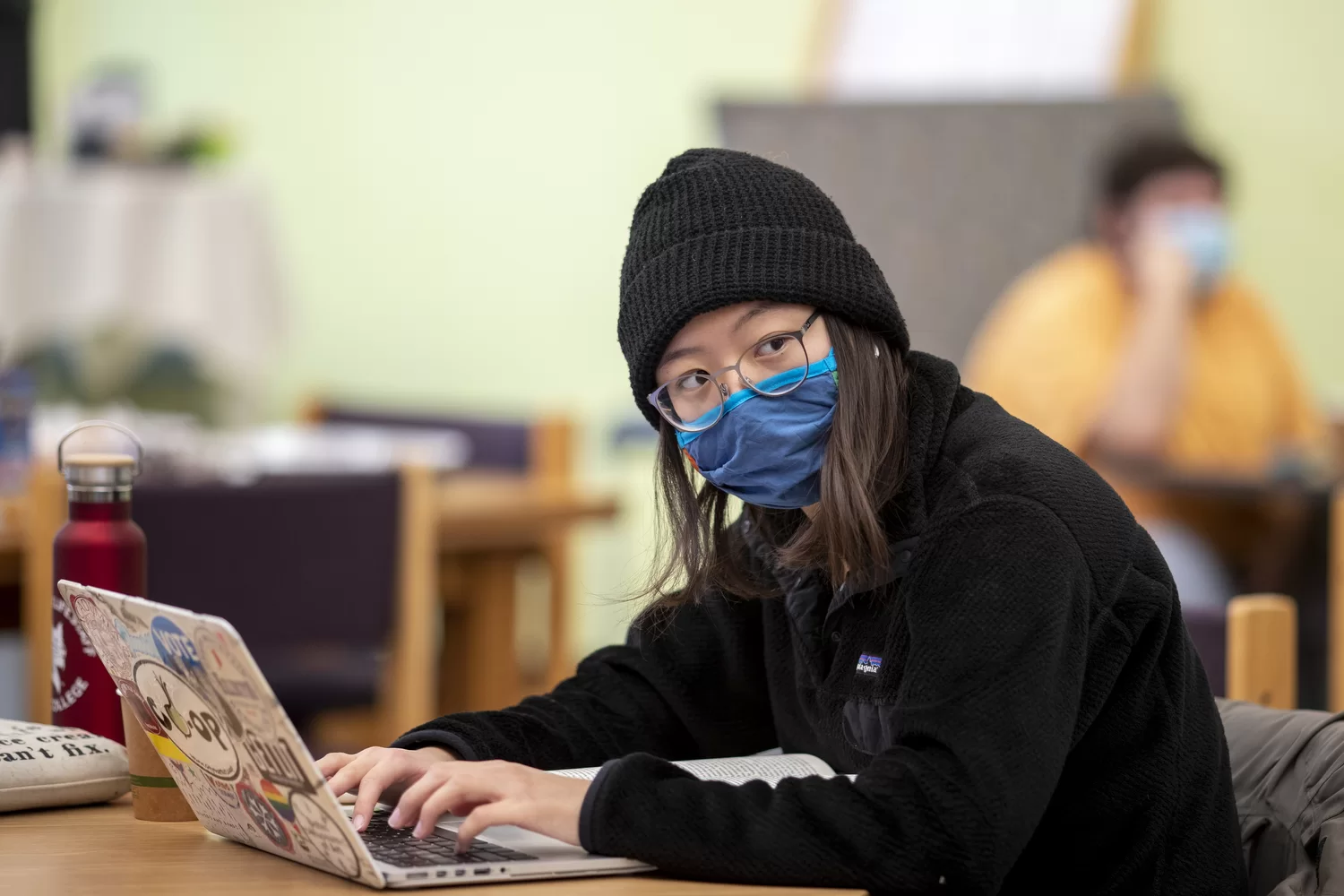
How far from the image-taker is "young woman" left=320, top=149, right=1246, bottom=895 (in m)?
0.88

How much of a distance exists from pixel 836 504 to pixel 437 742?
0.31 m

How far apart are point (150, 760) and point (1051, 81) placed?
10.6ft

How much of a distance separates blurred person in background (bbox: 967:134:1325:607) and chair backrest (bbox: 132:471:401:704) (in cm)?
155

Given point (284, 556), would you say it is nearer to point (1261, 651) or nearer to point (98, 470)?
point (98, 470)

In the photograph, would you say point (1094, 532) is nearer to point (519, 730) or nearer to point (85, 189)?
point (519, 730)

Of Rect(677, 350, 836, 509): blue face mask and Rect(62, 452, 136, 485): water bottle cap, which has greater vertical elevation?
Rect(677, 350, 836, 509): blue face mask

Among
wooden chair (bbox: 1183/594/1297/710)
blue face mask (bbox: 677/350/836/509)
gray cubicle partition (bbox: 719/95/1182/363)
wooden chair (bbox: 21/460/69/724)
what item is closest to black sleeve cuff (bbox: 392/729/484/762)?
blue face mask (bbox: 677/350/836/509)

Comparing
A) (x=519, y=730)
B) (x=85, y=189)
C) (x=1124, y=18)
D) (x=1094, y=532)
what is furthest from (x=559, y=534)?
(x=1094, y=532)

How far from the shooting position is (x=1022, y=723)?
0.88 meters

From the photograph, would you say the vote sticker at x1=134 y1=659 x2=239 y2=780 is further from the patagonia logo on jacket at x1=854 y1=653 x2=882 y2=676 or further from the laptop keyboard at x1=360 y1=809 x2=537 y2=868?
the patagonia logo on jacket at x1=854 y1=653 x2=882 y2=676

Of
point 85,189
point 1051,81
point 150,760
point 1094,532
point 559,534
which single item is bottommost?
point 559,534

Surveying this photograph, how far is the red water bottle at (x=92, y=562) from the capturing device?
1201 mm

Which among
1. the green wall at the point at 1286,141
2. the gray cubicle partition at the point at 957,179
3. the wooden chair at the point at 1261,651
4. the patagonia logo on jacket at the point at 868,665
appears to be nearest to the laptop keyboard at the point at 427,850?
the patagonia logo on jacket at the point at 868,665

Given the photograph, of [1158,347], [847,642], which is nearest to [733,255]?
[847,642]
